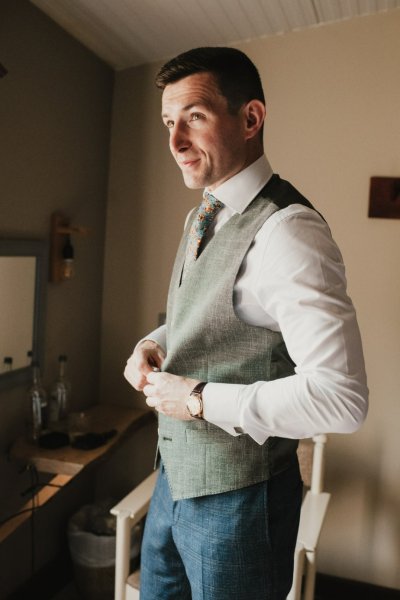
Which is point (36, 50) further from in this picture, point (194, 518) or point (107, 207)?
point (194, 518)

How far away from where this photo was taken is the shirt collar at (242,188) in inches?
44.1

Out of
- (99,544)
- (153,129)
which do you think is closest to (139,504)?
(99,544)

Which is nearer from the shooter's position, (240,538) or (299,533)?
(240,538)

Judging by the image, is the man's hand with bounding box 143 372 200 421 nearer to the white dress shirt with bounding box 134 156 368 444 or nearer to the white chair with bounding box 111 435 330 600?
the white dress shirt with bounding box 134 156 368 444

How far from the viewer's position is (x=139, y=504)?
1.98m

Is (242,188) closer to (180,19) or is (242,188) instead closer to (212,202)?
(212,202)

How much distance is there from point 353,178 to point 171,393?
5.62 ft

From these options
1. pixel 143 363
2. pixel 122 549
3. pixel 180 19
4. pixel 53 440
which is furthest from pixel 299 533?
pixel 180 19

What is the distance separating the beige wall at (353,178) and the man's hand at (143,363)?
4.80 ft

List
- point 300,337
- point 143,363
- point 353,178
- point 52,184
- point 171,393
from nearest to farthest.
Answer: point 300,337 → point 171,393 → point 143,363 → point 52,184 → point 353,178

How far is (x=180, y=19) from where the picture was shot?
2264 mm

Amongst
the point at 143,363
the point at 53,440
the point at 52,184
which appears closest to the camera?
the point at 143,363

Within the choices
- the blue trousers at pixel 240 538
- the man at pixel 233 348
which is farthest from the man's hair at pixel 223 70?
the blue trousers at pixel 240 538

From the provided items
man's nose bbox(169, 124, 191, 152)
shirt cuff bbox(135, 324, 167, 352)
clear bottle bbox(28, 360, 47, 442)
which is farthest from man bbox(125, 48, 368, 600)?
clear bottle bbox(28, 360, 47, 442)
